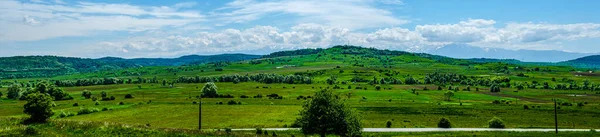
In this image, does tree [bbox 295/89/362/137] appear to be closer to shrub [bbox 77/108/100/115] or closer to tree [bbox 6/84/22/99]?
shrub [bbox 77/108/100/115]

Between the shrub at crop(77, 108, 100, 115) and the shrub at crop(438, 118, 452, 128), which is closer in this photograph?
the shrub at crop(438, 118, 452, 128)

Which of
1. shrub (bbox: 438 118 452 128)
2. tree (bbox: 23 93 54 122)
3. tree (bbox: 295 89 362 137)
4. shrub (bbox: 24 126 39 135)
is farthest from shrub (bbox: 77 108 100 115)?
shrub (bbox: 438 118 452 128)

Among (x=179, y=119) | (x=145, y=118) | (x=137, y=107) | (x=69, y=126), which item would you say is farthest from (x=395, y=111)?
(x=69, y=126)

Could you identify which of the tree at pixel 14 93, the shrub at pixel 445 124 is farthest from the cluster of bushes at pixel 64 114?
the shrub at pixel 445 124

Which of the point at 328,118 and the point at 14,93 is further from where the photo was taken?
the point at 14,93

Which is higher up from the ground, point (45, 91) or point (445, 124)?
point (45, 91)

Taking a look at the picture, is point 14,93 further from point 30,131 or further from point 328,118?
point 328,118

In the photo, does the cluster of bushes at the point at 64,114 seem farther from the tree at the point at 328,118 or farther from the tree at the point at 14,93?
the tree at the point at 14,93

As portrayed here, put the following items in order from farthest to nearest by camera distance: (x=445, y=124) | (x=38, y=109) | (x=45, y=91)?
(x=45, y=91), (x=445, y=124), (x=38, y=109)

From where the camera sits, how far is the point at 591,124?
96812 millimetres

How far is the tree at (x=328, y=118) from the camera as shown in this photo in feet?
201

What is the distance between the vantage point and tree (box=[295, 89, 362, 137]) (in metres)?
61.2

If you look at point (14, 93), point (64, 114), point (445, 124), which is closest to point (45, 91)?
point (14, 93)

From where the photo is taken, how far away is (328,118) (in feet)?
201
